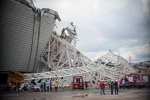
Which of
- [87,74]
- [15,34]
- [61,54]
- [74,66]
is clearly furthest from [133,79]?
[15,34]

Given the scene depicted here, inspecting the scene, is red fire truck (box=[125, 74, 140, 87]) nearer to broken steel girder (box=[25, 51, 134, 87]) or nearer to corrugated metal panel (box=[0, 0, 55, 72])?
broken steel girder (box=[25, 51, 134, 87])

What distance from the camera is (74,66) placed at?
42812 millimetres

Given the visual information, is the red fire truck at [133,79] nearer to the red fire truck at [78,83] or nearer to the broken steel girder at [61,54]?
the red fire truck at [78,83]

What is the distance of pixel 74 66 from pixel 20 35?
13029 millimetres

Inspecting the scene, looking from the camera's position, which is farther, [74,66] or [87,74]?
[74,66]

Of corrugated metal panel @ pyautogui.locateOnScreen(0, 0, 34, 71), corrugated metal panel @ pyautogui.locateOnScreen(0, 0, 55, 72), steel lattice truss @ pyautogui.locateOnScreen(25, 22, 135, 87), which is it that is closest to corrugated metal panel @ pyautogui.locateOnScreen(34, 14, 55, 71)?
corrugated metal panel @ pyautogui.locateOnScreen(0, 0, 55, 72)

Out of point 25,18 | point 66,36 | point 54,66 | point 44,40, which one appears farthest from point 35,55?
point 66,36

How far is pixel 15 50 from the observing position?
36.2 metres

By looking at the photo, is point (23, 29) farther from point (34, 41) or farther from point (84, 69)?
point (84, 69)

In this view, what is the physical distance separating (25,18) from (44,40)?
8.58 meters

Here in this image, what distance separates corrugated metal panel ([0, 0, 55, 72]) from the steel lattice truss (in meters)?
4.09

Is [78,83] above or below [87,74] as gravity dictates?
below

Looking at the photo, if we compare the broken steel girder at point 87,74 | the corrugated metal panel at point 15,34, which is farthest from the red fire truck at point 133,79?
the corrugated metal panel at point 15,34

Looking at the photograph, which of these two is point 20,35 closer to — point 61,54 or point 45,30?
point 45,30
